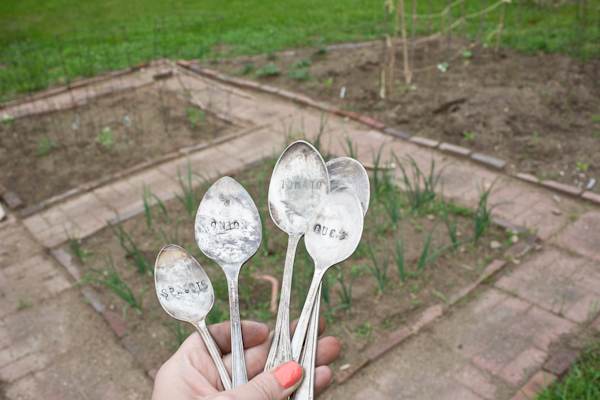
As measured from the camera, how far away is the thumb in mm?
1132

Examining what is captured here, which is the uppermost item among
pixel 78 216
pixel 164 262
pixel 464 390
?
pixel 164 262

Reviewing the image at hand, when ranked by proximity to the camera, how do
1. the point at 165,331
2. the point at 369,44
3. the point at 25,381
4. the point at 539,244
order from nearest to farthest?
the point at 25,381 → the point at 165,331 → the point at 539,244 → the point at 369,44

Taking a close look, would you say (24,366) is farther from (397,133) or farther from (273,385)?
(397,133)

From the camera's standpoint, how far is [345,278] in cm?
296

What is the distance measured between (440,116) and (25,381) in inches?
176

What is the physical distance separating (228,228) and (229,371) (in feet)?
1.62

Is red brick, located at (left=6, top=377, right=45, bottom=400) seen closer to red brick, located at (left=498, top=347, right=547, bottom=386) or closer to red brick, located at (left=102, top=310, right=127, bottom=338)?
red brick, located at (left=102, top=310, right=127, bottom=338)

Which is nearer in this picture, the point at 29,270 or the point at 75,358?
the point at 75,358

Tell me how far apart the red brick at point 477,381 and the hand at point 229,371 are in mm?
1147

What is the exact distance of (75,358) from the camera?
8.72 ft

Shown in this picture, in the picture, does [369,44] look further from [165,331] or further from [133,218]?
[165,331]

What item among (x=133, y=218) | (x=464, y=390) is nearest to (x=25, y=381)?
(x=133, y=218)

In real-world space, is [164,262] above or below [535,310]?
above

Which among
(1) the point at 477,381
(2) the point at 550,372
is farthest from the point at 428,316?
(2) the point at 550,372
